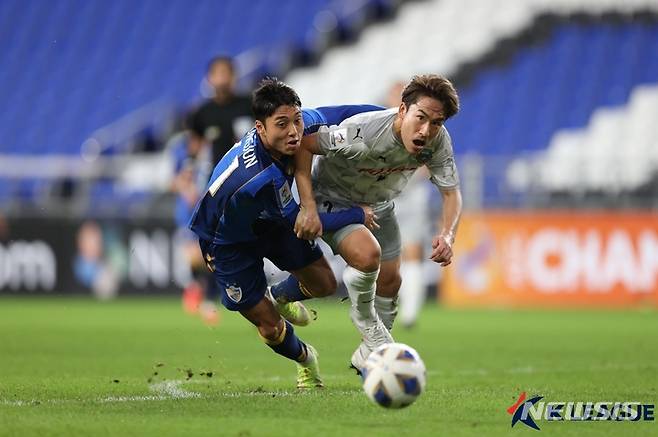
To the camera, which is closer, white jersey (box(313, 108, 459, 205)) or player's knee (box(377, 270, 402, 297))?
white jersey (box(313, 108, 459, 205))

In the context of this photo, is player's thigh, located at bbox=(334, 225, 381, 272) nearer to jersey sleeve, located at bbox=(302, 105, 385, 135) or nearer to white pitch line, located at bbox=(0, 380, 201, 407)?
jersey sleeve, located at bbox=(302, 105, 385, 135)

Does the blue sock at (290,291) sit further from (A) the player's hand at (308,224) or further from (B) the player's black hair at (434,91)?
(B) the player's black hair at (434,91)

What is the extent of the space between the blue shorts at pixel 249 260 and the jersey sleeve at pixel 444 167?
0.81 metres

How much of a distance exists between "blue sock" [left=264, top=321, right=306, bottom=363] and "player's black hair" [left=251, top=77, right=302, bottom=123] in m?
1.25

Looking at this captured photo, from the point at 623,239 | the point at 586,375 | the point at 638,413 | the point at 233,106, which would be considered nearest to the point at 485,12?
the point at 623,239

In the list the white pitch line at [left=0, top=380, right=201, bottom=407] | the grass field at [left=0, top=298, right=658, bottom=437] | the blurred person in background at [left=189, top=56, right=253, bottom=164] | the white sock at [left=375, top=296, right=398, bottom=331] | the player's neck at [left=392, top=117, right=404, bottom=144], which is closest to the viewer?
the grass field at [left=0, top=298, right=658, bottom=437]

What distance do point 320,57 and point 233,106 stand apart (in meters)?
11.1

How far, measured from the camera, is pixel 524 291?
16234 mm

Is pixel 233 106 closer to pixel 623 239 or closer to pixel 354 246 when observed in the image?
pixel 354 246

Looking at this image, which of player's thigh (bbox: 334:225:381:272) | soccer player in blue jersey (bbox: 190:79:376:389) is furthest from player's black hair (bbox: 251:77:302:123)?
player's thigh (bbox: 334:225:381:272)

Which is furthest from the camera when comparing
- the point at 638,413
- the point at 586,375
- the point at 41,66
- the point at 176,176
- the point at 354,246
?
the point at 41,66

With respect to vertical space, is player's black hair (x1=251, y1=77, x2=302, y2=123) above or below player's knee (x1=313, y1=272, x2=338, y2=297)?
above

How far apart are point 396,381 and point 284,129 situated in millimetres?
1538

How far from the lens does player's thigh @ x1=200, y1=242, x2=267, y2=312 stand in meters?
6.70
